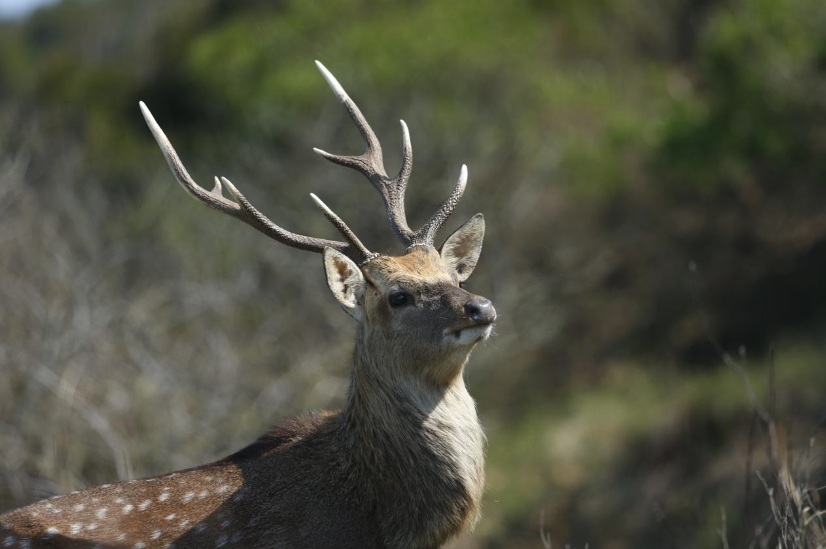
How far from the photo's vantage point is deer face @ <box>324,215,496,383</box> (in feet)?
17.9

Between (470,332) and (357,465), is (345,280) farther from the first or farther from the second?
(357,465)

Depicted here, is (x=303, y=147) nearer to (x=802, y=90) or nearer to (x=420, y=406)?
(x=802, y=90)

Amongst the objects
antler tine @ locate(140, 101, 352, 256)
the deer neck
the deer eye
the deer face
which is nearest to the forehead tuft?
the deer face

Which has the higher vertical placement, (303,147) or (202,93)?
(202,93)

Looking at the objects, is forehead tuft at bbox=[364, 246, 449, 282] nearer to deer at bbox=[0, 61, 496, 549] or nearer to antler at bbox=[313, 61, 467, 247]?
deer at bbox=[0, 61, 496, 549]

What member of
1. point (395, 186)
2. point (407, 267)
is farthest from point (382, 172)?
point (407, 267)

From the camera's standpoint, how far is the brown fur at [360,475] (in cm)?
518

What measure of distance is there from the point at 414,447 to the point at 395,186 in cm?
169

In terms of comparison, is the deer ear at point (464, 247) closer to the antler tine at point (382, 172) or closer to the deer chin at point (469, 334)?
the antler tine at point (382, 172)

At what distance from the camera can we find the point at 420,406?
555cm

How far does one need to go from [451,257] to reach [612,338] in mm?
14021

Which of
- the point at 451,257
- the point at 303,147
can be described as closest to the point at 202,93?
the point at 303,147

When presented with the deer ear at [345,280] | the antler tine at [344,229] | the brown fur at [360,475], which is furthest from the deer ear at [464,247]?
the deer ear at [345,280]

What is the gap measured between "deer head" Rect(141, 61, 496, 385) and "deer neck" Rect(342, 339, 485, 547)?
57mm
